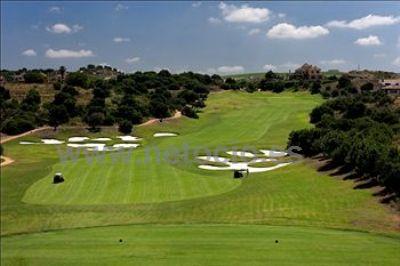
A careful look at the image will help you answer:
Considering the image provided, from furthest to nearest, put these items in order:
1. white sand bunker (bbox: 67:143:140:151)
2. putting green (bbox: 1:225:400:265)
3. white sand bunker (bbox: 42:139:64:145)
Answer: white sand bunker (bbox: 42:139:64:145)
white sand bunker (bbox: 67:143:140:151)
putting green (bbox: 1:225:400:265)

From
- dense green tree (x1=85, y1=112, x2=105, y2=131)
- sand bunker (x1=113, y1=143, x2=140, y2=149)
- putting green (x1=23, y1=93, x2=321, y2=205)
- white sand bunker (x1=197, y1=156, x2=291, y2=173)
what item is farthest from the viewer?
dense green tree (x1=85, y1=112, x2=105, y2=131)

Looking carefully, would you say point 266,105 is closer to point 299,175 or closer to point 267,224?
point 299,175

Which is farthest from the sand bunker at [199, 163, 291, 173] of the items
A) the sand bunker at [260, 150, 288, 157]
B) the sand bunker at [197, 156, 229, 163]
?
the sand bunker at [260, 150, 288, 157]

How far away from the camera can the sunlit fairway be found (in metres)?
17.1

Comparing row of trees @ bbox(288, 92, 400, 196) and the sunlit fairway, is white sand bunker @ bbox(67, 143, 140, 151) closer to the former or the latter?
the sunlit fairway

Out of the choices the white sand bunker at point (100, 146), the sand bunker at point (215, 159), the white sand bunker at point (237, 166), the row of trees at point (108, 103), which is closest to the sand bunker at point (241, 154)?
the sand bunker at point (215, 159)

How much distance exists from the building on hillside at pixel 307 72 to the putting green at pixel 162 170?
60.2 metres

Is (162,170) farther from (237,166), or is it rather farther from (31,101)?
(31,101)

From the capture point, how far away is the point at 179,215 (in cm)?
2669

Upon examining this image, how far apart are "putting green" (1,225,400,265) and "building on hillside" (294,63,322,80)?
127 m

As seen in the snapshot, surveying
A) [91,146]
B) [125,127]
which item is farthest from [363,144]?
[125,127]

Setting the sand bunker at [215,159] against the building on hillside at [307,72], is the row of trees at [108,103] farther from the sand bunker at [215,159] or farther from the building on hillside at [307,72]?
the building on hillside at [307,72]

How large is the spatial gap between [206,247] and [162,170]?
24013 millimetres

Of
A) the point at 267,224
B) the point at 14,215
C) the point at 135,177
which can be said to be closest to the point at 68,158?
the point at 135,177
